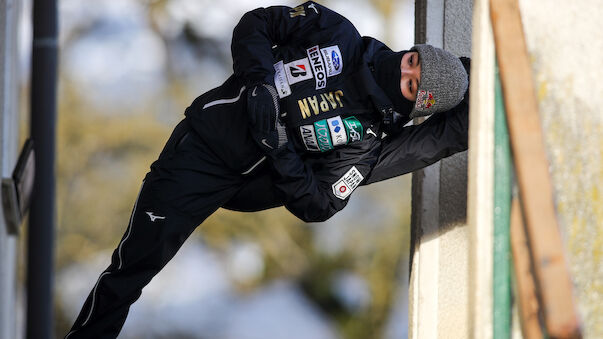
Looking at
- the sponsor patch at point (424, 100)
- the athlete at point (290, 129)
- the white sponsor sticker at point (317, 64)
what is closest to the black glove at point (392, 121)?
the athlete at point (290, 129)

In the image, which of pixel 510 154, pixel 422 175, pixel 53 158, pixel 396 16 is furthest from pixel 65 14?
pixel 510 154

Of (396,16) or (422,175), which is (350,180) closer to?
(422,175)

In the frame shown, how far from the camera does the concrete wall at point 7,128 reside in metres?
3.57

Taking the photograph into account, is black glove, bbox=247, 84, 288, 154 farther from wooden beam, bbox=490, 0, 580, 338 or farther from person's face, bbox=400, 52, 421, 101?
wooden beam, bbox=490, 0, 580, 338

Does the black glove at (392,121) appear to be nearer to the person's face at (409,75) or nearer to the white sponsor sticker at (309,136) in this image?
the person's face at (409,75)

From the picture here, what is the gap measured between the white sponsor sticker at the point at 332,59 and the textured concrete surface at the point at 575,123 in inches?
36.7

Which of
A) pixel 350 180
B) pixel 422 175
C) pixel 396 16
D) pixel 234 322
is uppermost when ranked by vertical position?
pixel 350 180

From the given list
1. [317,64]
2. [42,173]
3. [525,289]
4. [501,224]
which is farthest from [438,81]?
[42,173]

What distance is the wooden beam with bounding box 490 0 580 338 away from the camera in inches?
56.1

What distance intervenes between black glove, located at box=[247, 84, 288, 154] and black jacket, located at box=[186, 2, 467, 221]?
0.15 feet

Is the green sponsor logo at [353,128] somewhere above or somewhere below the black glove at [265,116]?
below

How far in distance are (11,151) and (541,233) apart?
3000 millimetres

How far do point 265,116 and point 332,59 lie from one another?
1.05ft

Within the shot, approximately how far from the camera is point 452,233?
126 inches
